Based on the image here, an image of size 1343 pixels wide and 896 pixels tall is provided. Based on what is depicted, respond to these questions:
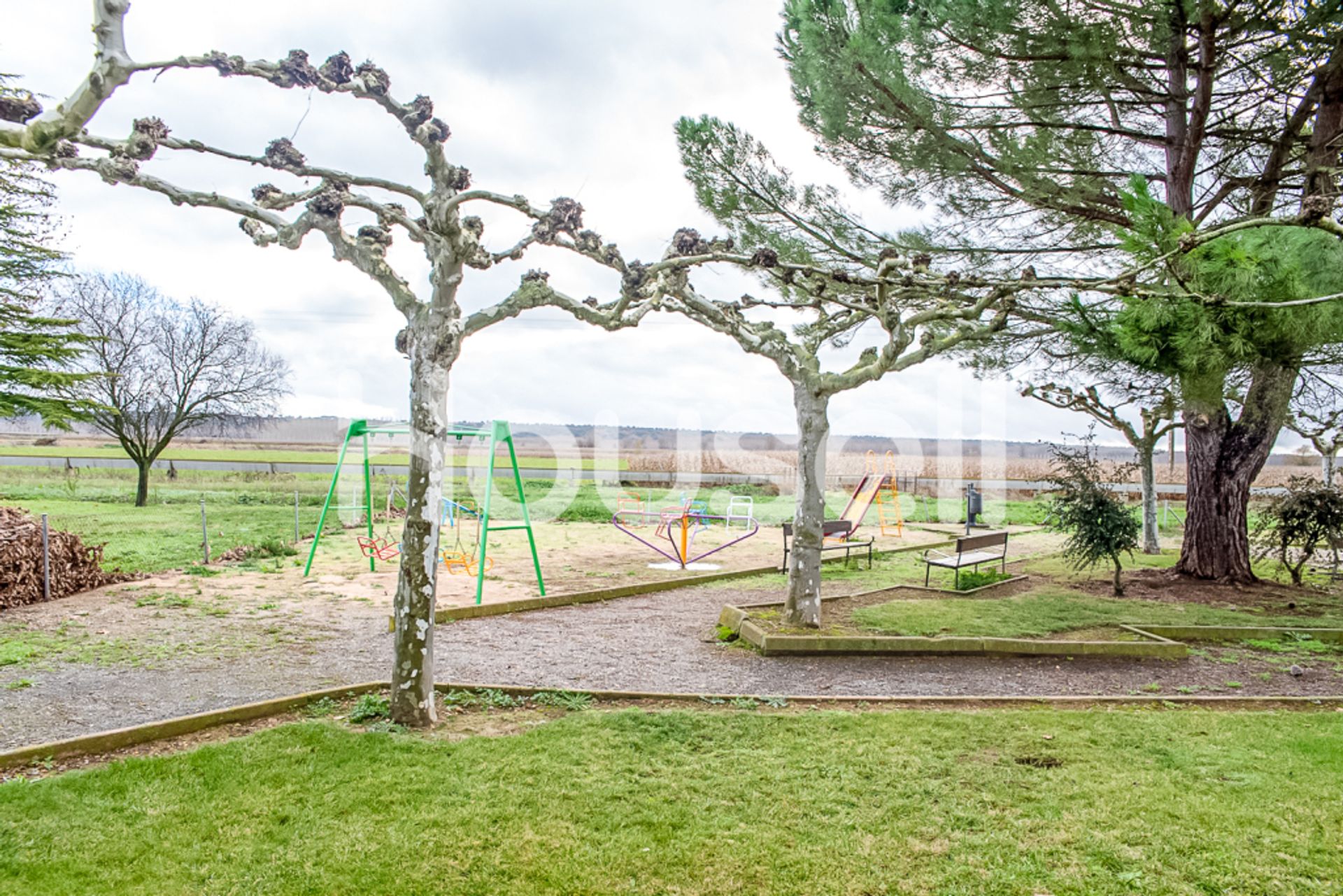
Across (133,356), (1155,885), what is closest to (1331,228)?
(1155,885)

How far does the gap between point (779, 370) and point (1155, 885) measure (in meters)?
4.94

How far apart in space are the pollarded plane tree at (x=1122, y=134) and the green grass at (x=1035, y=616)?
2.19 metres

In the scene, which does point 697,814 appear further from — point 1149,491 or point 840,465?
point 840,465

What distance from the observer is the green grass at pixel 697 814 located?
2.85 m

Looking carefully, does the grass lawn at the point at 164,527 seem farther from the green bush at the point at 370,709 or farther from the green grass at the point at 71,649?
the green bush at the point at 370,709

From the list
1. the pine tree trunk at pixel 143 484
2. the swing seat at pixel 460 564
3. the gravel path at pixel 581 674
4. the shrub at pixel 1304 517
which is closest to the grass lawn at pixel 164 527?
the pine tree trunk at pixel 143 484

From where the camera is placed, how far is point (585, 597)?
352 inches

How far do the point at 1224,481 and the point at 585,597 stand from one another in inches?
343

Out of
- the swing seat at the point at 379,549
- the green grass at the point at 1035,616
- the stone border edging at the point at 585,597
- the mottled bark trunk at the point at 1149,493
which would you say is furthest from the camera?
the mottled bark trunk at the point at 1149,493

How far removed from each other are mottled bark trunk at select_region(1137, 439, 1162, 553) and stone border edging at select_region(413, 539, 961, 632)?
5.08 m

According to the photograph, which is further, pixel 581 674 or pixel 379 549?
pixel 379 549

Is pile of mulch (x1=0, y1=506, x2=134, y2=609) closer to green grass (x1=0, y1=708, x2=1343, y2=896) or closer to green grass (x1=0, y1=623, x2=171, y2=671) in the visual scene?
green grass (x1=0, y1=623, x2=171, y2=671)

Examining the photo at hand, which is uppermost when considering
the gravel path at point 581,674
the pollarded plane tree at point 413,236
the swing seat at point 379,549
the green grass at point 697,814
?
the pollarded plane tree at point 413,236

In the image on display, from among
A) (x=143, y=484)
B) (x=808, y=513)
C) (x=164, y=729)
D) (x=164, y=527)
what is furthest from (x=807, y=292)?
(x=143, y=484)
